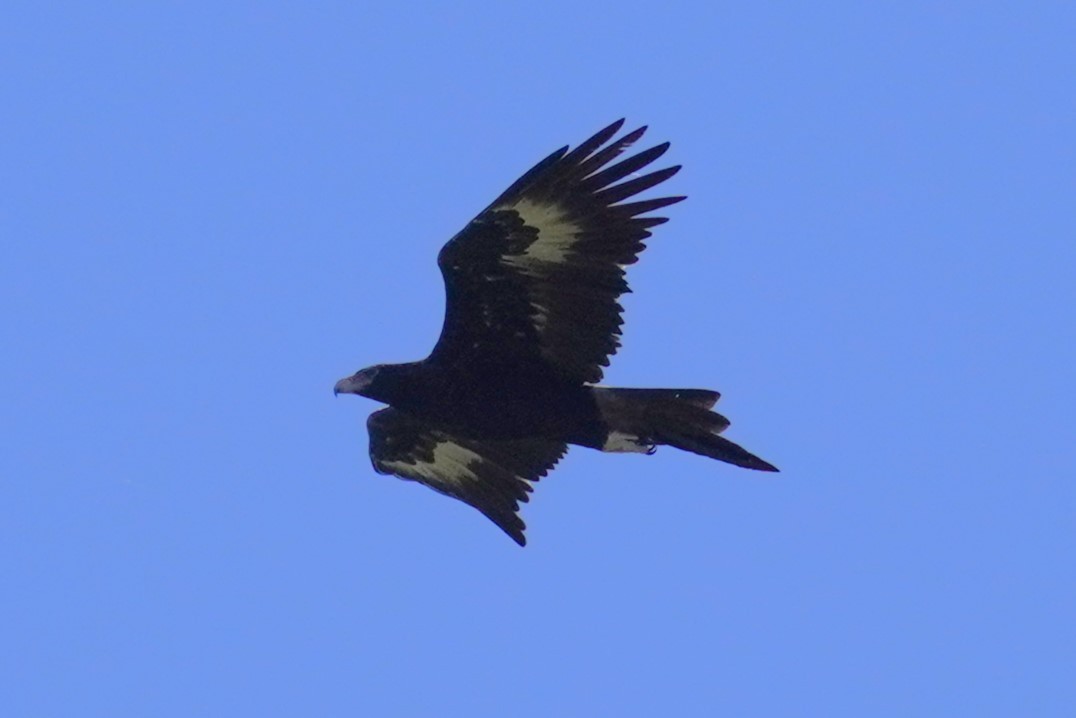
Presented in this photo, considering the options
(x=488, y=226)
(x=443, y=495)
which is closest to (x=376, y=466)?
(x=443, y=495)

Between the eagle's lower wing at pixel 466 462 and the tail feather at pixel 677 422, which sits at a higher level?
the eagle's lower wing at pixel 466 462

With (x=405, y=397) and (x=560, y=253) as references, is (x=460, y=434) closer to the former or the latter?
(x=405, y=397)

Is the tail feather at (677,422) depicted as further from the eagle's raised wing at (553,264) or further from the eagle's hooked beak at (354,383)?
the eagle's hooked beak at (354,383)

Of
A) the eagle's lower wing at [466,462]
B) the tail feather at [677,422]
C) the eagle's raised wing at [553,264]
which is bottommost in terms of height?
the tail feather at [677,422]

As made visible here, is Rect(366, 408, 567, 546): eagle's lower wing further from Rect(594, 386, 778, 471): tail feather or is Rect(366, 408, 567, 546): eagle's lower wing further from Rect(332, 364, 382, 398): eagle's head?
Rect(594, 386, 778, 471): tail feather

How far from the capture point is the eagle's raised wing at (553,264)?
1273 cm

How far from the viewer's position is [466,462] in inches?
587

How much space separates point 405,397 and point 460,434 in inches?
21.1

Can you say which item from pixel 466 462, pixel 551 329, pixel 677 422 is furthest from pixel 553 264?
pixel 466 462

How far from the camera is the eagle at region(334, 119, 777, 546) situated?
1278cm

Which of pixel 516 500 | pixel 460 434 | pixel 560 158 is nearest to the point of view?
pixel 560 158

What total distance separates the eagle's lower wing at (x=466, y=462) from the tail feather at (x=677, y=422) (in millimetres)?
1514

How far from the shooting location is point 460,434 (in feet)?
45.2

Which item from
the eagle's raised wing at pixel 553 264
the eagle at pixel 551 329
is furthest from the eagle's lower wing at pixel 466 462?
the eagle's raised wing at pixel 553 264
